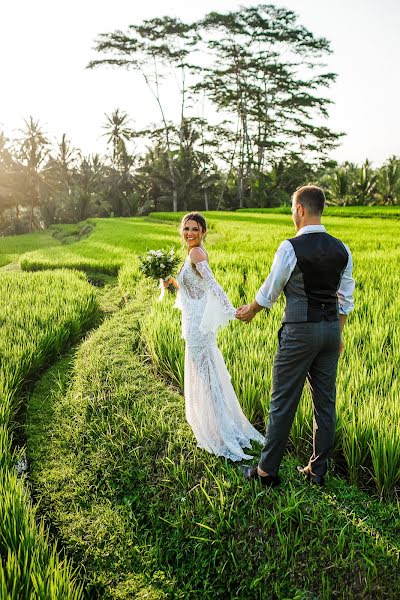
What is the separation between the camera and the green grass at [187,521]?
2123 millimetres

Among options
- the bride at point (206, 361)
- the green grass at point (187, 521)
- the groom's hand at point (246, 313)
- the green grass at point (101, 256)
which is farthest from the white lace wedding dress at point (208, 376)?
the green grass at point (101, 256)

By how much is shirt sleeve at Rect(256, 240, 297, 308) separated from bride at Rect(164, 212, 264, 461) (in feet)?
1.80

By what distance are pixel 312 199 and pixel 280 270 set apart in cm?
38

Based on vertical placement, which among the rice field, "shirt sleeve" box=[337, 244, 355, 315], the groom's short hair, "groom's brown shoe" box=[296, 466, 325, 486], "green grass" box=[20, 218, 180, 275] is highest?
the groom's short hair

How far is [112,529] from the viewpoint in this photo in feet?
8.27

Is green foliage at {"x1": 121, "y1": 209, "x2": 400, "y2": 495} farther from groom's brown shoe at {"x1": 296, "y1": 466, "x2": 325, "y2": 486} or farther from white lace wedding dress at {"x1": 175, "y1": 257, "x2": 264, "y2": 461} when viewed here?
white lace wedding dress at {"x1": 175, "y1": 257, "x2": 264, "y2": 461}

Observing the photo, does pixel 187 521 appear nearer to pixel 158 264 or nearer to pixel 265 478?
pixel 265 478

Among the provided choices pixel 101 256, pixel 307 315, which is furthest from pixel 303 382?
pixel 101 256

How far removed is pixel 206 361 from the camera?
9.93ft

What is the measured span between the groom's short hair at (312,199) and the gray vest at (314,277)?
121 mm

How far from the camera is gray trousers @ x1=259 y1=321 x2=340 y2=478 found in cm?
229

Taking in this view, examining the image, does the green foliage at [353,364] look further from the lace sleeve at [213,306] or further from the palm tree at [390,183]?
the palm tree at [390,183]

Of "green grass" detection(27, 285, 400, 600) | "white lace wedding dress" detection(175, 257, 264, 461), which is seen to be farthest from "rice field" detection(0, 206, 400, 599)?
"white lace wedding dress" detection(175, 257, 264, 461)

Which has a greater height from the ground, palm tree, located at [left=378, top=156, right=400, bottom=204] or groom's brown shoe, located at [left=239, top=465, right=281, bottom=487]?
palm tree, located at [left=378, top=156, right=400, bottom=204]
